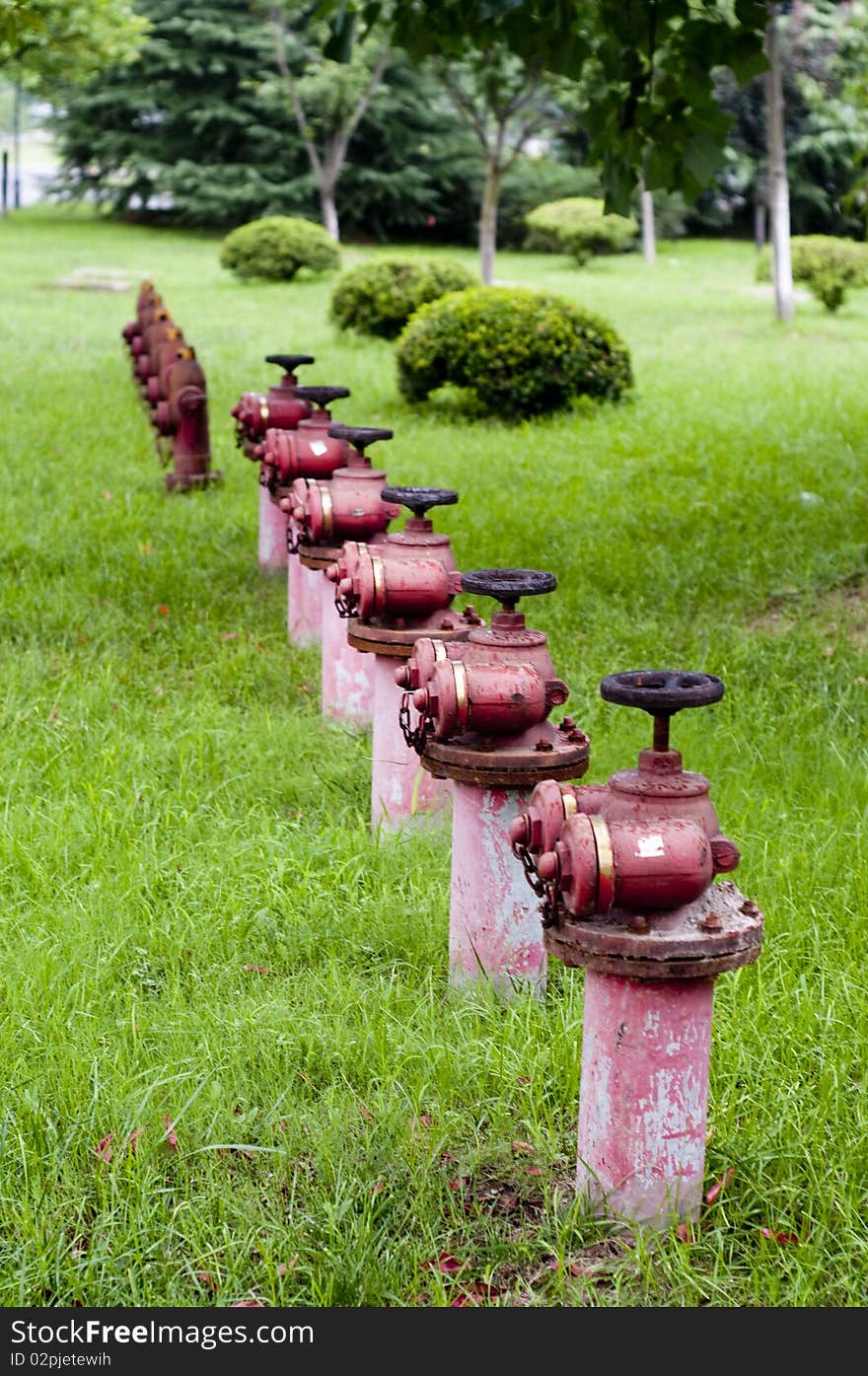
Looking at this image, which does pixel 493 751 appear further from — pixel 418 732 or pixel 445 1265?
pixel 445 1265

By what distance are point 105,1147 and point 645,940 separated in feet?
3.28

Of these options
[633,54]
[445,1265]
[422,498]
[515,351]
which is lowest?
[445,1265]

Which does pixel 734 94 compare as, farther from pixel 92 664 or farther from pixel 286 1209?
pixel 286 1209

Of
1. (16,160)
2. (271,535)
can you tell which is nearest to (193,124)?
(16,160)

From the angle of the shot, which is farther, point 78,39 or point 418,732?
point 78,39

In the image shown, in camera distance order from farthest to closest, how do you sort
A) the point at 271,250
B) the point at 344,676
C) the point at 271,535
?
the point at 271,250, the point at 271,535, the point at 344,676

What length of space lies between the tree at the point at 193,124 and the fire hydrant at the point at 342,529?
32290 millimetres

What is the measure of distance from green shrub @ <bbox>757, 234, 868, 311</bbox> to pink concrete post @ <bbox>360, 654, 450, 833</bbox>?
59.5ft

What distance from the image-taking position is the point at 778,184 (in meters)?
18.2

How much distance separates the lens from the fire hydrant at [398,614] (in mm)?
3760

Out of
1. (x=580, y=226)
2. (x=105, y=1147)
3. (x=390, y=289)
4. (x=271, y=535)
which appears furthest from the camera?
(x=580, y=226)

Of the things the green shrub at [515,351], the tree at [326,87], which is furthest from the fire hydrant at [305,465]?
the tree at [326,87]

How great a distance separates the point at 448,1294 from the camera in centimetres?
224

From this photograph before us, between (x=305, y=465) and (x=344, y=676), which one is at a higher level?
(x=305, y=465)
